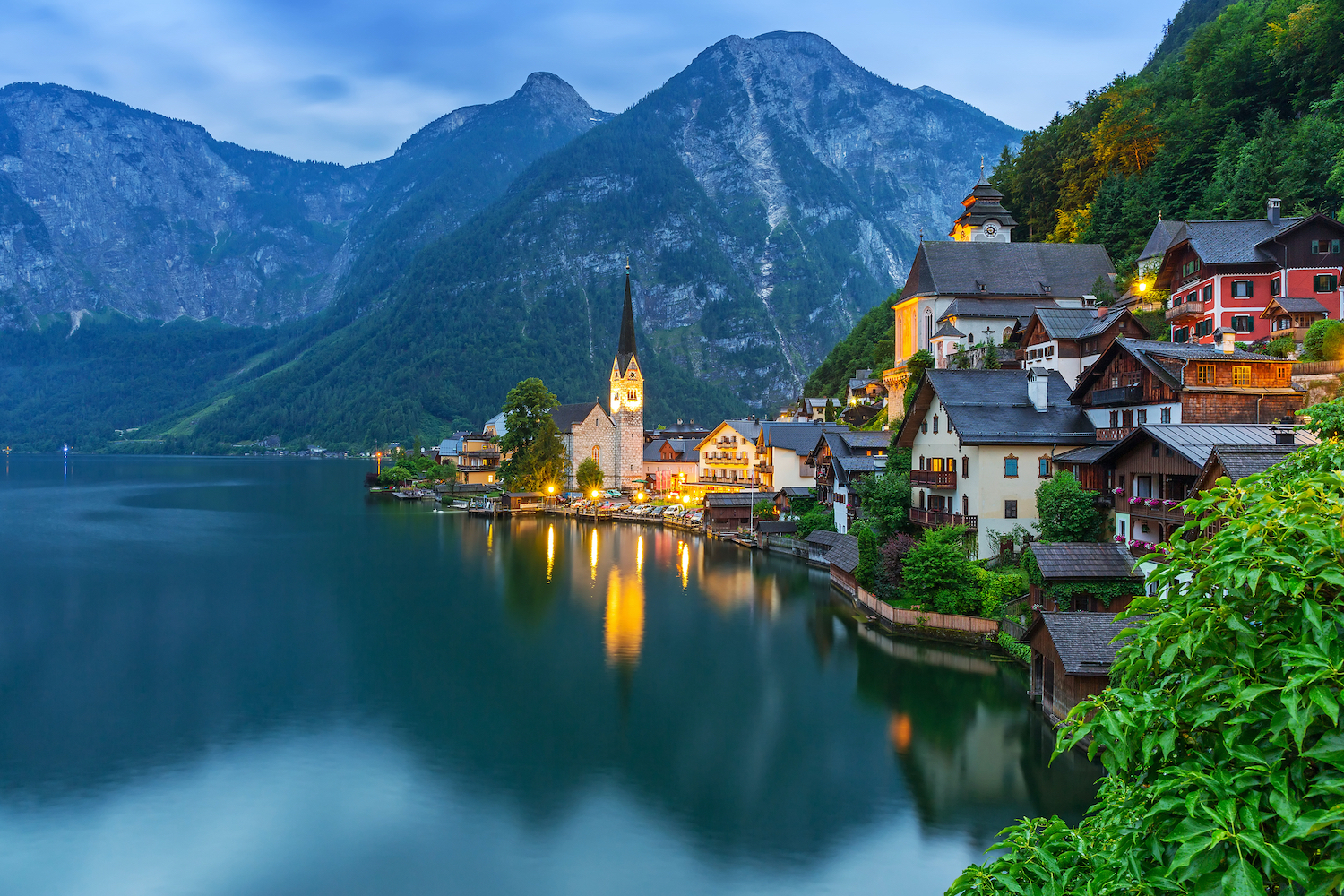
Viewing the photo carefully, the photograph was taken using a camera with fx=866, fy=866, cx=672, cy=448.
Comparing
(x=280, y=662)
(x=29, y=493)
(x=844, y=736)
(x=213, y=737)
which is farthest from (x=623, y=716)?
(x=29, y=493)

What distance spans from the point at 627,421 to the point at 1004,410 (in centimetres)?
7254

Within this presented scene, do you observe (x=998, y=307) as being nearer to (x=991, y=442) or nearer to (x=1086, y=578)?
(x=991, y=442)

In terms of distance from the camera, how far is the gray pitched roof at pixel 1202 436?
24.5 meters

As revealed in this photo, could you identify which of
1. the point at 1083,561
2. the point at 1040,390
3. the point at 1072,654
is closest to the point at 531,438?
the point at 1040,390

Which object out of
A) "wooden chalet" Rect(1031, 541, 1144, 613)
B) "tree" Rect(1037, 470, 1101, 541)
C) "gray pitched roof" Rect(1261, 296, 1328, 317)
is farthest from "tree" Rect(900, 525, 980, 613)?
"gray pitched roof" Rect(1261, 296, 1328, 317)

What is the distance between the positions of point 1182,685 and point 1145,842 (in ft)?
3.23

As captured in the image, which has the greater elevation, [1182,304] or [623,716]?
[1182,304]

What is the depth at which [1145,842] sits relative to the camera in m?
5.25

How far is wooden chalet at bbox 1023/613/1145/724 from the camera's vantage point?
835 inches

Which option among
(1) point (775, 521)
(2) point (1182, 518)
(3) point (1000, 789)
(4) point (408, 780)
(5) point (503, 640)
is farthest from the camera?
(1) point (775, 521)

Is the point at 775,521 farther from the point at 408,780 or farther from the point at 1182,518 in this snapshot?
the point at 408,780

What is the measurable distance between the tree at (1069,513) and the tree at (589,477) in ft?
231

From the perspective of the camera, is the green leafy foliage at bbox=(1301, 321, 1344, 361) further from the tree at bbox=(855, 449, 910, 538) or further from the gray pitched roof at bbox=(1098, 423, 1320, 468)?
the tree at bbox=(855, 449, 910, 538)

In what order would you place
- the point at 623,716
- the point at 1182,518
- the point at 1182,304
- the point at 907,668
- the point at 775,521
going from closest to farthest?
the point at 1182,518 < the point at 623,716 < the point at 907,668 < the point at 1182,304 < the point at 775,521
